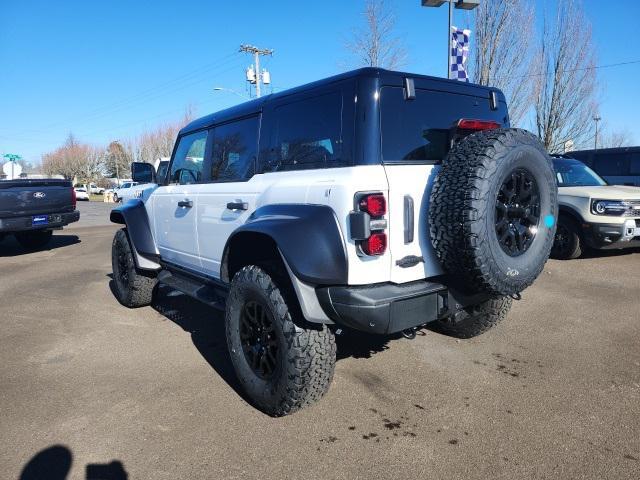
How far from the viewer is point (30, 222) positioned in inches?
348

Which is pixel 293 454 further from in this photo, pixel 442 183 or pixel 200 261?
pixel 200 261

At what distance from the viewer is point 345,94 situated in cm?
268

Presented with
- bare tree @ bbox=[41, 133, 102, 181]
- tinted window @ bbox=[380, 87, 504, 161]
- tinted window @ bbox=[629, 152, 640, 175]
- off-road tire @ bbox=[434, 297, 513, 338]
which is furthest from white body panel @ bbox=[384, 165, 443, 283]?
bare tree @ bbox=[41, 133, 102, 181]

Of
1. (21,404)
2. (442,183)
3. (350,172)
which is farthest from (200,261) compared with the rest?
(442,183)

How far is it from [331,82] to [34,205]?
27.6 ft

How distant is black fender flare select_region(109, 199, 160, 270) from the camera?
4824 millimetres

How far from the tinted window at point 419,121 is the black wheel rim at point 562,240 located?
526cm

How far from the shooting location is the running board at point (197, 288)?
144 inches

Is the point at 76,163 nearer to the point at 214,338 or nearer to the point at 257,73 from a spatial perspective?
the point at 257,73

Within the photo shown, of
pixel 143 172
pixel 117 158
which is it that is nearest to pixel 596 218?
pixel 143 172

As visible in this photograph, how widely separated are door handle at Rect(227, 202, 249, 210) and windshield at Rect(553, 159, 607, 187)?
6.65 m

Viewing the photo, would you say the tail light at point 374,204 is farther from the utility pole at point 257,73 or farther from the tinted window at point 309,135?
the utility pole at point 257,73

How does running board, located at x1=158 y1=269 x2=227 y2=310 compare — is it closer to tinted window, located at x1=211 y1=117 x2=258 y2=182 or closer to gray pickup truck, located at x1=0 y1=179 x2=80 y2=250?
tinted window, located at x1=211 y1=117 x2=258 y2=182

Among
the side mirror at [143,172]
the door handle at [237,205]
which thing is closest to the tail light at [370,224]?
the door handle at [237,205]
